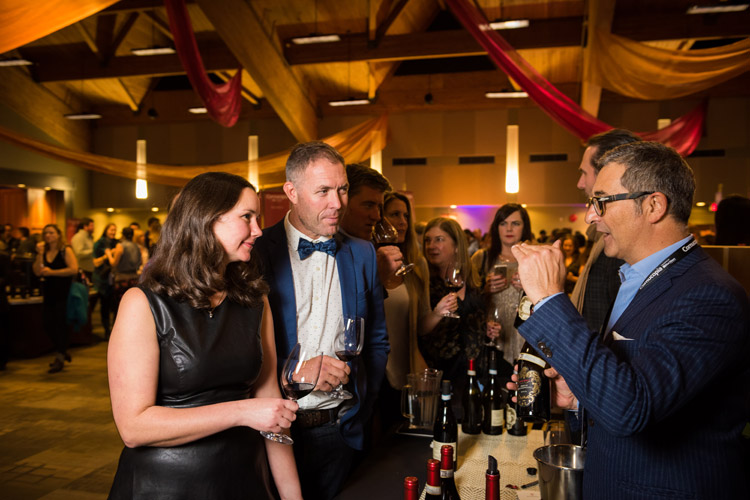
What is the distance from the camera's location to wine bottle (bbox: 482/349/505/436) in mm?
2193

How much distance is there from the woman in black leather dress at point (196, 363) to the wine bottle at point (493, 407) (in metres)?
0.92

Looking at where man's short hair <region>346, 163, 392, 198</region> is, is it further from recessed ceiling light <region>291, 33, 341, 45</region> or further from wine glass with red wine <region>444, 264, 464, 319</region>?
recessed ceiling light <region>291, 33, 341, 45</region>

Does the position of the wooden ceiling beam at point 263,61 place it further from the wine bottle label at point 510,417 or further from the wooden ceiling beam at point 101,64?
the wine bottle label at point 510,417

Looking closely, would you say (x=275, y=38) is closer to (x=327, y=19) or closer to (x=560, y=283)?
(x=327, y=19)

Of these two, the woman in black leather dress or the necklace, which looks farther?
the necklace

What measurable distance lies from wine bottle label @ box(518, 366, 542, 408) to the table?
0.83 ft

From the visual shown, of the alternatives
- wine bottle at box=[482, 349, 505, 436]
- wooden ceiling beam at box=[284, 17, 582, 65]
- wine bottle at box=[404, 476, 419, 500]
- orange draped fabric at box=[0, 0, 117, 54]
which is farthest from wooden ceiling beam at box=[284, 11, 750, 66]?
wine bottle at box=[404, 476, 419, 500]

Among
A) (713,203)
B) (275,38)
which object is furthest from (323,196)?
(713,203)

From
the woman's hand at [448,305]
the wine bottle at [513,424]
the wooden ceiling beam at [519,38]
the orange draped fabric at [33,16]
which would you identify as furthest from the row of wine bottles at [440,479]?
the wooden ceiling beam at [519,38]

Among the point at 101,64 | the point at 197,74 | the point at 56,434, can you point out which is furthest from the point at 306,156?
the point at 101,64

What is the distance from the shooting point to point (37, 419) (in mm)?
4969

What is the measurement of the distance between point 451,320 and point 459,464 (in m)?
1.39

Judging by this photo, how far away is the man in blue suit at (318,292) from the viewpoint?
1.99 meters

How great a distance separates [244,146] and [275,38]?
367cm
